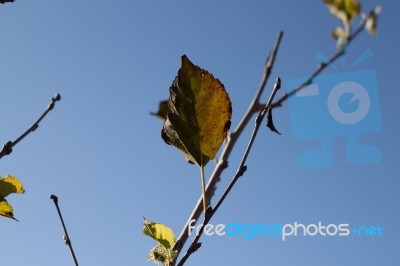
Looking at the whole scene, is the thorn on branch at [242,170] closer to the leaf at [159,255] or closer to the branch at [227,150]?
the branch at [227,150]

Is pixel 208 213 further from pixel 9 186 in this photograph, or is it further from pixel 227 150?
pixel 9 186

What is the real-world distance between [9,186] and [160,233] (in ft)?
1.63

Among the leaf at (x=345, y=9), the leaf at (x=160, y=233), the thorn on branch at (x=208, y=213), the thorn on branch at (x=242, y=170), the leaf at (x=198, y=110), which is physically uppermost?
the leaf at (x=345, y=9)

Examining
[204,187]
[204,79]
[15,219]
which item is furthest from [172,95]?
[15,219]

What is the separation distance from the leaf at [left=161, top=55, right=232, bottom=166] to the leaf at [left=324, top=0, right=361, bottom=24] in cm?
28

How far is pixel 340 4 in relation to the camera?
0.83m

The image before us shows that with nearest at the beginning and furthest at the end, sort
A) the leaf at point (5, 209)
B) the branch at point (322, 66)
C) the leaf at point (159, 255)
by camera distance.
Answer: the branch at point (322, 66)
the leaf at point (159, 255)
the leaf at point (5, 209)

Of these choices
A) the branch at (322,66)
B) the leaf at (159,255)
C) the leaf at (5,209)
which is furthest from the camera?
the leaf at (5,209)

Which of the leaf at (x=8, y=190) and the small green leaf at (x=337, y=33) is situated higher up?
the small green leaf at (x=337, y=33)

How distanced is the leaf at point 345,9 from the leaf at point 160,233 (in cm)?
64

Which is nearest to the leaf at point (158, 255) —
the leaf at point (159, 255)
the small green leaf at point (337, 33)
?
the leaf at point (159, 255)

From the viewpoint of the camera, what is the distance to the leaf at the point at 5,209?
146cm

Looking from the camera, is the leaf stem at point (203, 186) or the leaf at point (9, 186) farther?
the leaf at point (9, 186)

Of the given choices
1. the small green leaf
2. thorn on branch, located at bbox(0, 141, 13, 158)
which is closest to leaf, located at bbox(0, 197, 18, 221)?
thorn on branch, located at bbox(0, 141, 13, 158)
